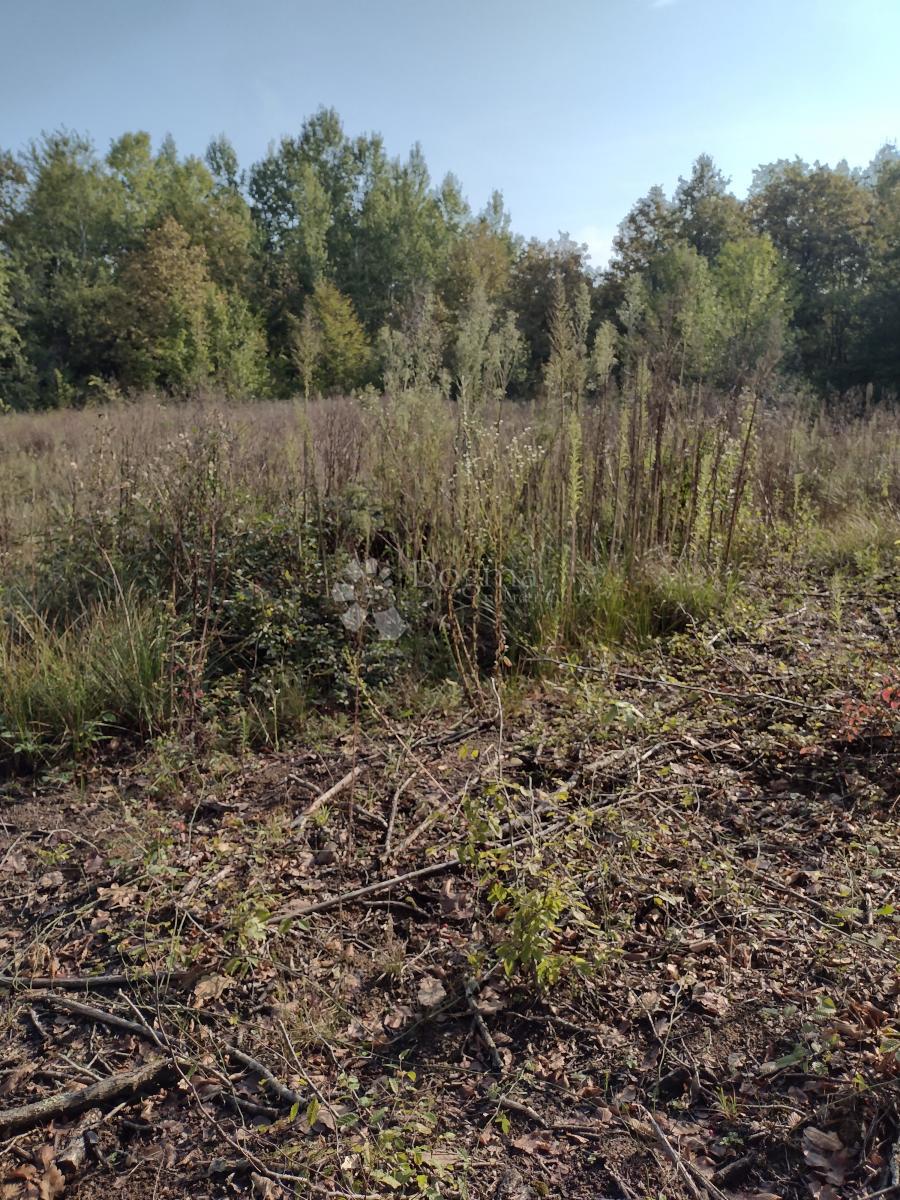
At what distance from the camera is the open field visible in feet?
5.75

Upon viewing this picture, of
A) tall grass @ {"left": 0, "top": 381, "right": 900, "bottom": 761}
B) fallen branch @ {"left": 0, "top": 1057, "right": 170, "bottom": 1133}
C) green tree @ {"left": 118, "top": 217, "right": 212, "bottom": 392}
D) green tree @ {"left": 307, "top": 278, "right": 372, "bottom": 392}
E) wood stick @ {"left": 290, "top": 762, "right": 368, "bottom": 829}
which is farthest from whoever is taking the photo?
green tree @ {"left": 118, "top": 217, "right": 212, "bottom": 392}

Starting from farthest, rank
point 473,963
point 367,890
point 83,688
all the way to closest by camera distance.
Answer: point 83,688
point 367,890
point 473,963

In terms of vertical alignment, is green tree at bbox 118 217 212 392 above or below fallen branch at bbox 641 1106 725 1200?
above

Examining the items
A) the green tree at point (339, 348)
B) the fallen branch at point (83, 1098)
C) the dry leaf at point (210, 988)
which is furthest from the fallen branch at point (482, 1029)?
the green tree at point (339, 348)

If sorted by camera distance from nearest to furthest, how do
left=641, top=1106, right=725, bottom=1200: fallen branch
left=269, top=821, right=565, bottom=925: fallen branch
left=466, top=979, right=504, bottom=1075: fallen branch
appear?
left=641, top=1106, right=725, bottom=1200: fallen branch → left=466, top=979, right=504, bottom=1075: fallen branch → left=269, top=821, right=565, bottom=925: fallen branch

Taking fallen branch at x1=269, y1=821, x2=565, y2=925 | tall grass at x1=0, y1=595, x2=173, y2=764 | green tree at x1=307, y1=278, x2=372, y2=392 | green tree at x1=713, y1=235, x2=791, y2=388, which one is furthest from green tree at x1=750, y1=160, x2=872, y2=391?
fallen branch at x1=269, y1=821, x2=565, y2=925

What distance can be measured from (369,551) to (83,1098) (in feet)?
11.5

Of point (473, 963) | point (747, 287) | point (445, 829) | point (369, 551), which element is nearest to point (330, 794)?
point (445, 829)

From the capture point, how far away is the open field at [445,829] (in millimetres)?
1753

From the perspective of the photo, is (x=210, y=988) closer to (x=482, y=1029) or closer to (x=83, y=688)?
(x=482, y=1029)

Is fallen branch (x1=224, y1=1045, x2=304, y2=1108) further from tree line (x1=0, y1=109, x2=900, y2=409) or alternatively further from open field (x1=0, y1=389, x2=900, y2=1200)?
tree line (x1=0, y1=109, x2=900, y2=409)

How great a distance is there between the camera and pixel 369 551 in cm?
501

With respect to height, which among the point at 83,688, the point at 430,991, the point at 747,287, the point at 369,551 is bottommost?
the point at 430,991

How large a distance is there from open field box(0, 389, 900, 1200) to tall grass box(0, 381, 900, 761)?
0.10ft
